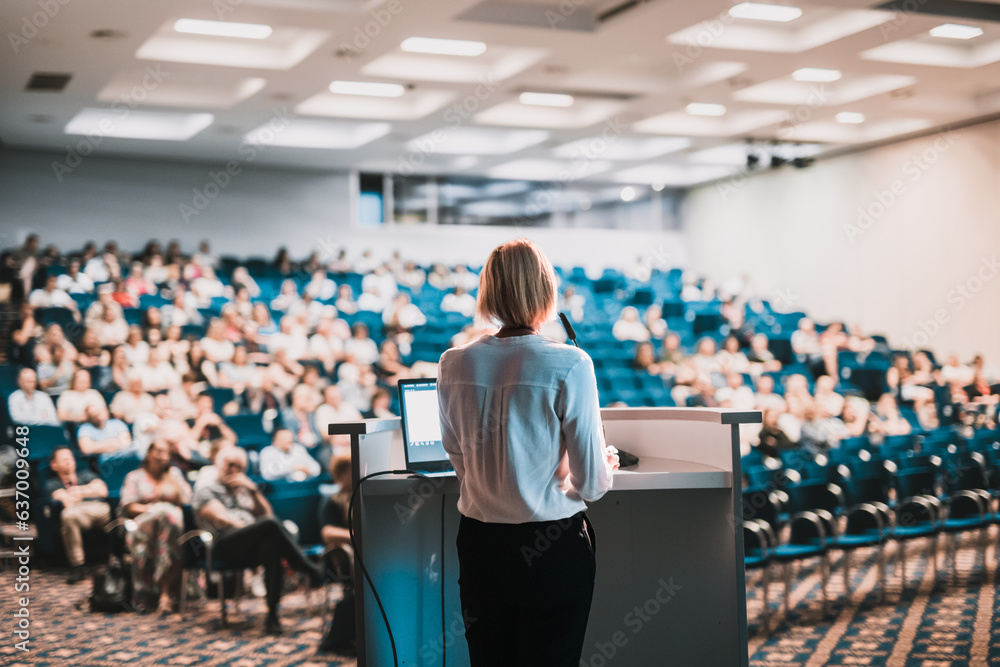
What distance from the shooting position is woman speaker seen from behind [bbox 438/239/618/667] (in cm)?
163

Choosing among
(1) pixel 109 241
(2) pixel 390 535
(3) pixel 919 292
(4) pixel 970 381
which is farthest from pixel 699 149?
(2) pixel 390 535

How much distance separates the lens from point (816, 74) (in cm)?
766

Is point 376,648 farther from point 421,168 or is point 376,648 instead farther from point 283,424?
point 421,168

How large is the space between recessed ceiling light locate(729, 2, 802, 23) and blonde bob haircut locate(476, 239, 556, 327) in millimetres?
4916

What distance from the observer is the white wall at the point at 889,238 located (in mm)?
8984

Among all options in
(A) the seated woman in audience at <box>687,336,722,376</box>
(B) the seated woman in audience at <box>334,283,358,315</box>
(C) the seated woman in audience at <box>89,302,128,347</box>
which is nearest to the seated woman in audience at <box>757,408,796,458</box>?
(A) the seated woman in audience at <box>687,336,722,376</box>

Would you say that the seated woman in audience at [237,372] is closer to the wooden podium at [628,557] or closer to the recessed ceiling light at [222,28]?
the recessed ceiling light at [222,28]

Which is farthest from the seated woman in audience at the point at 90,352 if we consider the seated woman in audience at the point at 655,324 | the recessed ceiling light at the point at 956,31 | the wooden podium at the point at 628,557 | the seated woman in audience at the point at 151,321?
the recessed ceiling light at the point at 956,31

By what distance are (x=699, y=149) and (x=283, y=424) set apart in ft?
22.2

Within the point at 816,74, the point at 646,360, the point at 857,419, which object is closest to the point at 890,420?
the point at 857,419

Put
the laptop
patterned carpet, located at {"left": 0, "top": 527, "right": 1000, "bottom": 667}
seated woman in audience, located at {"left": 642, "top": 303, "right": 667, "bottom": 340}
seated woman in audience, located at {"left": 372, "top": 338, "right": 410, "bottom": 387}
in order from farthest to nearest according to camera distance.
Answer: seated woman in audience, located at {"left": 642, "top": 303, "right": 667, "bottom": 340} → seated woman in audience, located at {"left": 372, "top": 338, "right": 410, "bottom": 387} → patterned carpet, located at {"left": 0, "top": 527, "right": 1000, "bottom": 667} → the laptop

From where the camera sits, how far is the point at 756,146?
10.6 metres

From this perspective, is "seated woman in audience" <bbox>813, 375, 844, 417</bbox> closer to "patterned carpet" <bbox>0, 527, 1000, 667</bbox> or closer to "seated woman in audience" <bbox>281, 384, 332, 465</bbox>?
"patterned carpet" <bbox>0, 527, 1000, 667</bbox>

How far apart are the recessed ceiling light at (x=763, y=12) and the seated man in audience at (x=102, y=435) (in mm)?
4609
